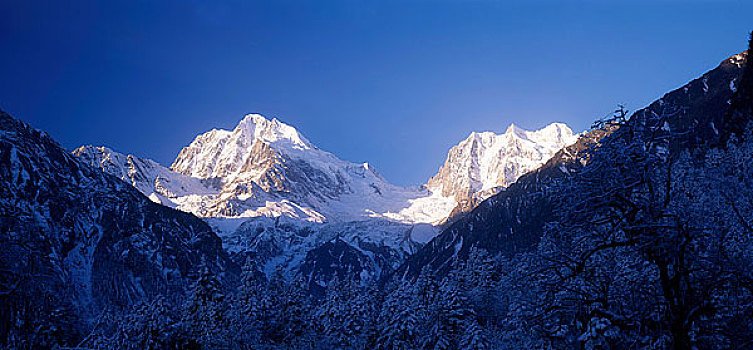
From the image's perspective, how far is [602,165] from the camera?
1141cm

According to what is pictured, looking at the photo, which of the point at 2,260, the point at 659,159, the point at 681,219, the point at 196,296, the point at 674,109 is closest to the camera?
the point at 681,219

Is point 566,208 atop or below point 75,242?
below

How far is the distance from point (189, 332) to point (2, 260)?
3458 centimetres

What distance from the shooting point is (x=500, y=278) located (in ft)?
222

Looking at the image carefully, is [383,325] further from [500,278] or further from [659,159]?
[659,159]

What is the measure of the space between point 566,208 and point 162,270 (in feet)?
670

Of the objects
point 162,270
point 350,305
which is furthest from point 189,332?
point 162,270

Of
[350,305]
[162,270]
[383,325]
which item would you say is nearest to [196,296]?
[350,305]

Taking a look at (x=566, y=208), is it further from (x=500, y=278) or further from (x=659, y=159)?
(x=500, y=278)

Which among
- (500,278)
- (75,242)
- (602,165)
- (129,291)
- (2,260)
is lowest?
(2,260)

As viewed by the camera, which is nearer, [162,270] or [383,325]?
[383,325]

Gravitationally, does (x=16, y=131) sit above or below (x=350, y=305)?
above

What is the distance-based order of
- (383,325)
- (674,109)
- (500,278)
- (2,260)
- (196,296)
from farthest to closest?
(500,278) → (196,296) → (383,325) → (2,260) → (674,109)

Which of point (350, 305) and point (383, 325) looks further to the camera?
point (350, 305)
